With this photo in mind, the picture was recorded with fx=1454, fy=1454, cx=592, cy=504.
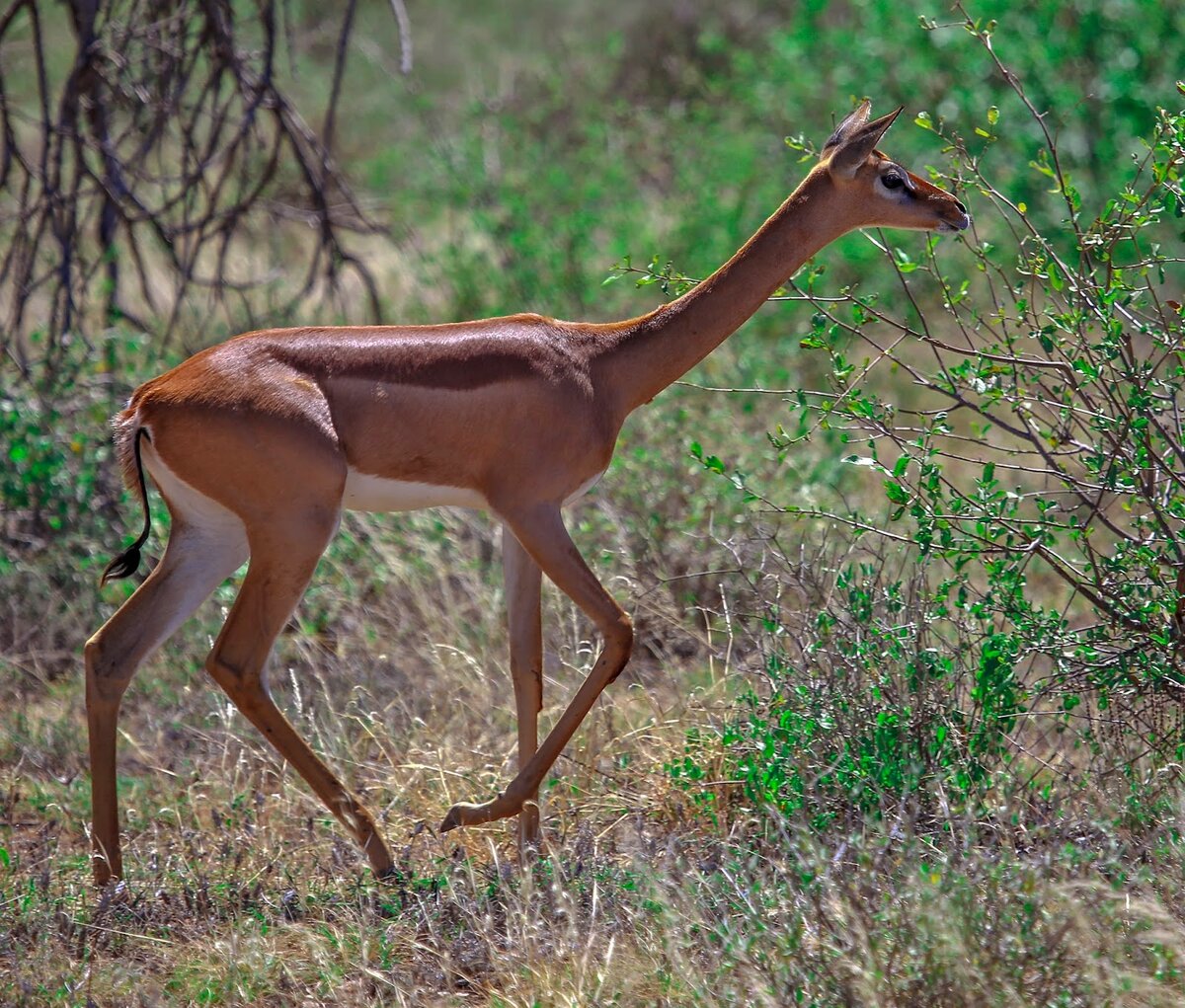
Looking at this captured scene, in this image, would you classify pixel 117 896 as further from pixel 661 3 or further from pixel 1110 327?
pixel 661 3

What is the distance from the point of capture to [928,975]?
3191 millimetres

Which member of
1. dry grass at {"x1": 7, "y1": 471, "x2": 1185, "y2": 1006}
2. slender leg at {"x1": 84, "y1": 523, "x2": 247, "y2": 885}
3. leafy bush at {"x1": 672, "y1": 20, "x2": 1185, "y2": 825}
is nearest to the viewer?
dry grass at {"x1": 7, "y1": 471, "x2": 1185, "y2": 1006}

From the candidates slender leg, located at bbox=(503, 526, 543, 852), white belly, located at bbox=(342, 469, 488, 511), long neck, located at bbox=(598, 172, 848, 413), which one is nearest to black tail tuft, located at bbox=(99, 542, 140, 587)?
white belly, located at bbox=(342, 469, 488, 511)

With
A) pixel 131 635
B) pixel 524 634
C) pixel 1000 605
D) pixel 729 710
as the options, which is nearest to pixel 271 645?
pixel 131 635

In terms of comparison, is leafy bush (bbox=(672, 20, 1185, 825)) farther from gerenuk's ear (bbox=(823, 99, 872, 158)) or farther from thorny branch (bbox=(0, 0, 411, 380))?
thorny branch (bbox=(0, 0, 411, 380))

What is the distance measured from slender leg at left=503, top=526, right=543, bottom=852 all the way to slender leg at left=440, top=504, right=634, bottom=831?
0.34m

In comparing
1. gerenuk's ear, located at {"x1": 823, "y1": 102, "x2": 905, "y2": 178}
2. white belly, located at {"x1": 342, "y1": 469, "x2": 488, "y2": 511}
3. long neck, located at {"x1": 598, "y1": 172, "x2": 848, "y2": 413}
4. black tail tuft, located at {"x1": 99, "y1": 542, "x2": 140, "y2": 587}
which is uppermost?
gerenuk's ear, located at {"x1": 823, "y1": 102, "x2": 905, "y2": 178}

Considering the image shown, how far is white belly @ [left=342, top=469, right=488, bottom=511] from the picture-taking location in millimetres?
4520

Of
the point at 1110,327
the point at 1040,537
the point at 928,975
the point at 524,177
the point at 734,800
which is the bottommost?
the point at 928,975

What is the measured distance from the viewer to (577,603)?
14.6 feet

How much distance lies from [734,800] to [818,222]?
6.18ft

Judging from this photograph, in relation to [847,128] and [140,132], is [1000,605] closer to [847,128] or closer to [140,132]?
[847,128]

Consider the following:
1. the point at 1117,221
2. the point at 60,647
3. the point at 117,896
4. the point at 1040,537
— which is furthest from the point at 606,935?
the point at 60,647

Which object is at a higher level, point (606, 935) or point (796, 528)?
point (796, 528)
